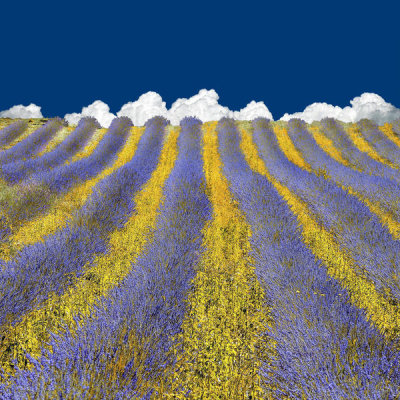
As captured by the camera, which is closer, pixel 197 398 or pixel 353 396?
pixel 353 396

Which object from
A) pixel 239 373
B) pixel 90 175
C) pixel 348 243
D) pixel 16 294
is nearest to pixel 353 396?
pixel 239 373

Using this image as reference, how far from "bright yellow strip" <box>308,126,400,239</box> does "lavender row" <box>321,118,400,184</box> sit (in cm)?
27

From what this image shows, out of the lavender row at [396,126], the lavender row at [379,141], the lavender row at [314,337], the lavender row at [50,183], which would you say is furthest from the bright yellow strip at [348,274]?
the lavender row at [396,126]

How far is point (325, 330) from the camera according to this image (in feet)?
6.77

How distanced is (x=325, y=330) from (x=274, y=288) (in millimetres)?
774

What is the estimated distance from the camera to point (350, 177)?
6.89 metres

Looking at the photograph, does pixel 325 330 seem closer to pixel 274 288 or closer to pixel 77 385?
pixel 274 288

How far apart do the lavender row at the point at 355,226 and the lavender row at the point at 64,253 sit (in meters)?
4.38

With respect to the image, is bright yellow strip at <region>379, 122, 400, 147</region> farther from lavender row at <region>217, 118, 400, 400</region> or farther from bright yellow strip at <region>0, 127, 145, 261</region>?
bright yellow strip at <region>0, 127, 145, 261</region>

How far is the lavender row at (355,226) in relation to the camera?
318 centimetres

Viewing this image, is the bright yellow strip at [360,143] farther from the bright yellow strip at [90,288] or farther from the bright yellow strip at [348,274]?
the bright yellow strip at [90,288]

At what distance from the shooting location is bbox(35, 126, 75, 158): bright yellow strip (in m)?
9.80

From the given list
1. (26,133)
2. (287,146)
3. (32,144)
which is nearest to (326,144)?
(287,146)

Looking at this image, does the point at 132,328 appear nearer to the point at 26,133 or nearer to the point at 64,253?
the point at 64,253
